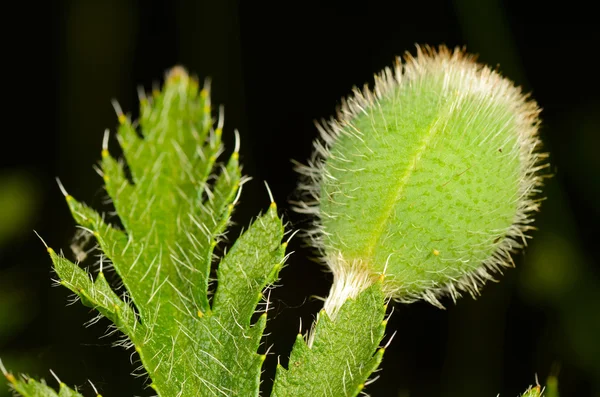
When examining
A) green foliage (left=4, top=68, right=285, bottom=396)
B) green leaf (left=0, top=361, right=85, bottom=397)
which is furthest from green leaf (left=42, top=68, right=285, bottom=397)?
green leaf (left=0, top=361, right=85, bottom=397)

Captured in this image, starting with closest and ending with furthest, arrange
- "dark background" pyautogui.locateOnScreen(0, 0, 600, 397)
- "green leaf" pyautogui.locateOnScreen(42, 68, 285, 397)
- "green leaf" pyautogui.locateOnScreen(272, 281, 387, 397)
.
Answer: "green leaf" pyautogui.locateOnScreen(272, 281, 387, 397), "green leaf" pyautogui.locateOnScreen(42, 68, 285, 397), "dark background" pyautogui.locateOnScreen(0, 0, 600, 397)

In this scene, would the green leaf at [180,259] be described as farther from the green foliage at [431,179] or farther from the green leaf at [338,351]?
the green foliage at [431,179]

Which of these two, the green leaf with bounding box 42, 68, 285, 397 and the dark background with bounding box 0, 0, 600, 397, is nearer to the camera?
the green leaf with bounding box 42, 68, 285, 397

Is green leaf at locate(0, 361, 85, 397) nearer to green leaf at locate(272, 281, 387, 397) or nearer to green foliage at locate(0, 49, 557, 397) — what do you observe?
green foliage at locate(0, 49, 557, 397)

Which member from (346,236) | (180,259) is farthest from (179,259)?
(346,236)


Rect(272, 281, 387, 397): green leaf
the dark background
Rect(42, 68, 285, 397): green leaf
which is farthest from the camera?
the dark background

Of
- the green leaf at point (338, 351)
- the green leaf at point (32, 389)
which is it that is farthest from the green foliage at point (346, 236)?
the green leaf at point (32, 389)
